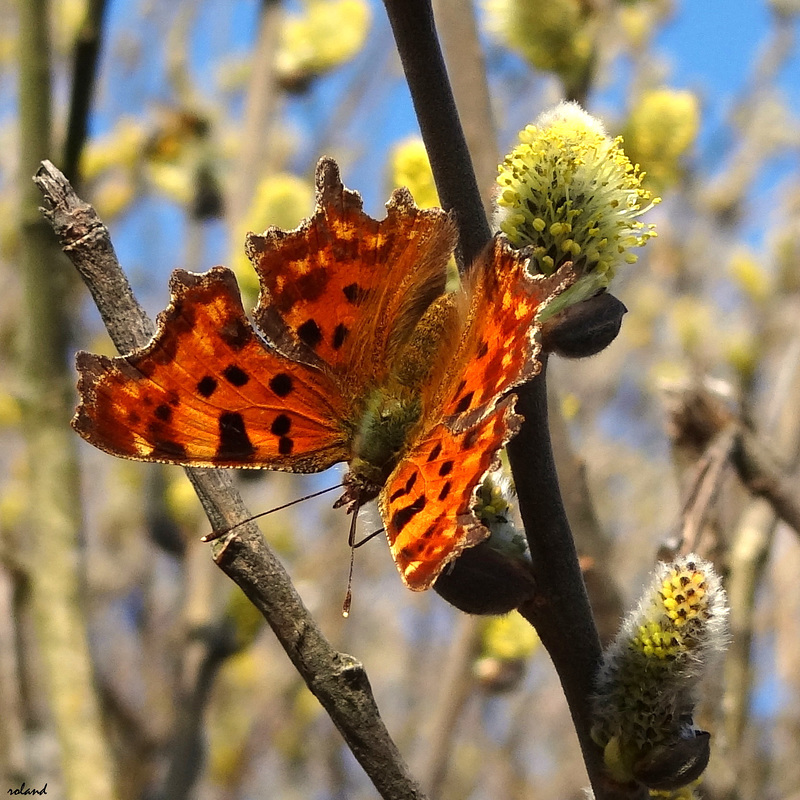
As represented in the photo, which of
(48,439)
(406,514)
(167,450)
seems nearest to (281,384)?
(167,450)

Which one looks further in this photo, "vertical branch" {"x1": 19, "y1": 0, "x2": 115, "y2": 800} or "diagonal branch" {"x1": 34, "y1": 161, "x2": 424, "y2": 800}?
"vertical branch" {"x1": 19, "y1": 0, "x2": 115, "y2": 800}

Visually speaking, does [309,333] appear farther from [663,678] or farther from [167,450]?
[663,678]

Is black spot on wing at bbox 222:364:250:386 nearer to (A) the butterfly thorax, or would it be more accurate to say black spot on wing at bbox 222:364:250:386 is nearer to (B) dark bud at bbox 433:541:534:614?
(A) the butterfly thorax

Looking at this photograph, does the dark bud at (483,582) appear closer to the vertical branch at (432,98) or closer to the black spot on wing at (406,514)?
the black spot on wing at (406,514)

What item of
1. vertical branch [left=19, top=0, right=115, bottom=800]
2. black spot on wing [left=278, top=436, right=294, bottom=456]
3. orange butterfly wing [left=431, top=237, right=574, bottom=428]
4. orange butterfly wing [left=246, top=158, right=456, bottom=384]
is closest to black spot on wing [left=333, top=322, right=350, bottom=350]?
orange butterfly wing [left=246, top=158, right=456, bottom=384]

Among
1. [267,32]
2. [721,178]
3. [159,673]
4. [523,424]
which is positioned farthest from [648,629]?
[721,178]

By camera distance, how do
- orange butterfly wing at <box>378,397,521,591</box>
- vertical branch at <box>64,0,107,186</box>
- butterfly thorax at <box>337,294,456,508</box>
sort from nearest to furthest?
orange butterfly wing at <box>378,397,521,591</box>, butterfly thorax at <box>337,294,456,508</box>, vertical branch at <box>64,0,107,186</box>

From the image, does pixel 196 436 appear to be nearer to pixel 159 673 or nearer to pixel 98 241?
pixel 98 241
